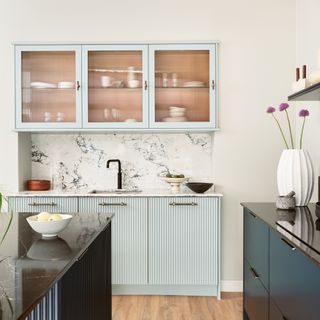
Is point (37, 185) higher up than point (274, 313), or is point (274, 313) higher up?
point (37, 185)

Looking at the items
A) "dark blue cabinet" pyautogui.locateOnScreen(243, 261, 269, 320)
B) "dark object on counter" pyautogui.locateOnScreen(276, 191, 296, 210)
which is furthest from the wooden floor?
"dark object on counter" pyautogui.locateOnScreen(276, 191, 296, 210)

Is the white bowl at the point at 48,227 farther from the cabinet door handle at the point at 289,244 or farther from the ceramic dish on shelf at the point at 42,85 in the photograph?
the ceramic dish on shelf at the point at 42,85

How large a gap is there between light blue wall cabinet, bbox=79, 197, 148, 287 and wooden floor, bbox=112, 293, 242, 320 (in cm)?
19

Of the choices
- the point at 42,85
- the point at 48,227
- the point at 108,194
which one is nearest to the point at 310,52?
the point at 108,194

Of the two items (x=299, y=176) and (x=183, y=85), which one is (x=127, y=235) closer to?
(x=183, y=85)

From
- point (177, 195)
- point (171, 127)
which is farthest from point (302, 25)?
point (177, 195)

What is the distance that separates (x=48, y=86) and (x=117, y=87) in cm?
60

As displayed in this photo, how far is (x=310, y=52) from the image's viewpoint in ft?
11.1

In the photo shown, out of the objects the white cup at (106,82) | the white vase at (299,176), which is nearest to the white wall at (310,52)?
the white vase at (299,176)

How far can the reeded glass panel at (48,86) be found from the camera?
12.3 feet

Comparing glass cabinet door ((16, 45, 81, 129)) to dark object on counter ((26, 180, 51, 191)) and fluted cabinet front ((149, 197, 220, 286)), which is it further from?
fluted cabinet front ((149, 197, 220, 286))

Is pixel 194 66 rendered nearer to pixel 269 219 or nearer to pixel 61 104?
pixel 61 104

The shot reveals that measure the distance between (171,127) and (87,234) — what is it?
72.4 inches

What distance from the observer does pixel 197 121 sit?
3.72 meters
